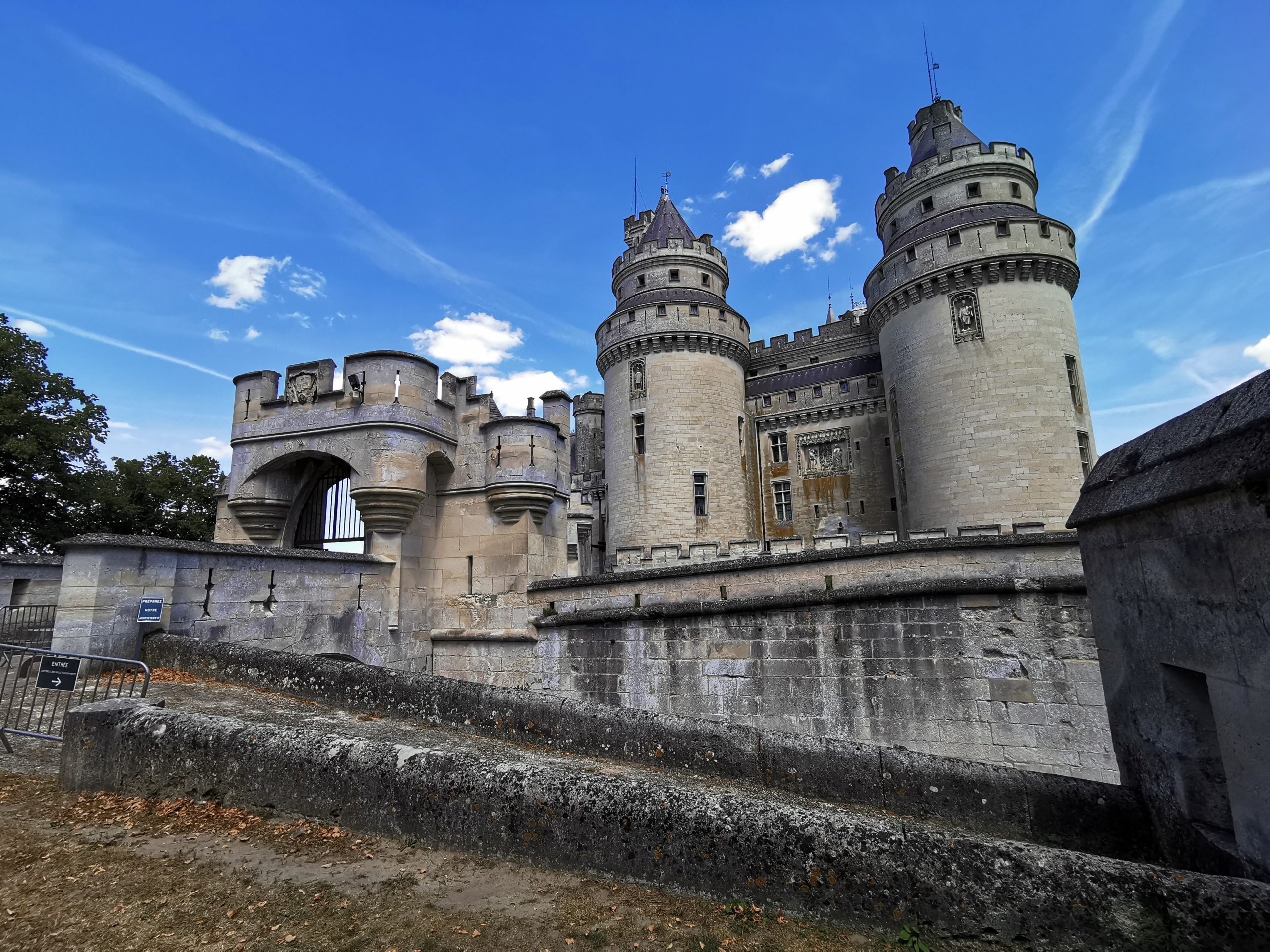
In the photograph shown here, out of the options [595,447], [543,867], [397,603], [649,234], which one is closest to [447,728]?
[543,867]

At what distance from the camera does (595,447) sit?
145 ft

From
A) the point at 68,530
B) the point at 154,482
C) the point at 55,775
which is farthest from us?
the point at 154,482

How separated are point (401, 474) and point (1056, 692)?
10.9 metres

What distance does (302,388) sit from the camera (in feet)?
37.5

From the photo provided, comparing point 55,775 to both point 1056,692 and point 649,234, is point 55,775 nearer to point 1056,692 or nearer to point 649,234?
point 1056,692

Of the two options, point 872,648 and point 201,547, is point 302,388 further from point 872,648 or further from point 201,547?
point 872,648

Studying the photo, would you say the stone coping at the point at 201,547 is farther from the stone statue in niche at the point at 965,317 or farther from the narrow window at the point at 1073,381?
the narrow window at the point at 1073,381

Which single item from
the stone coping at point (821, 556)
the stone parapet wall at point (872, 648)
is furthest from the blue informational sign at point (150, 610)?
the stone parapet wall at point (872, 648)

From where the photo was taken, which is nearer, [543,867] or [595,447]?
[543,867]

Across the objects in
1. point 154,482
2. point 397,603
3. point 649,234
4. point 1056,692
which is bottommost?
point 1056,692

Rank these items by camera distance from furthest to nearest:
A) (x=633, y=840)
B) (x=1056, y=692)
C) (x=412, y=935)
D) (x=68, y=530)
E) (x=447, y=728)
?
1. (x=68, y=530)
2. (x=1056, y=692)
3. (x=447, y=728)
4. (x=633, y=840)
5. (x=412, y=935)

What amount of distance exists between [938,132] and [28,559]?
30.0 m

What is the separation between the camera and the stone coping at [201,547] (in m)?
7.00

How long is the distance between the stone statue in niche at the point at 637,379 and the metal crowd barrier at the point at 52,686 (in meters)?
21.2
